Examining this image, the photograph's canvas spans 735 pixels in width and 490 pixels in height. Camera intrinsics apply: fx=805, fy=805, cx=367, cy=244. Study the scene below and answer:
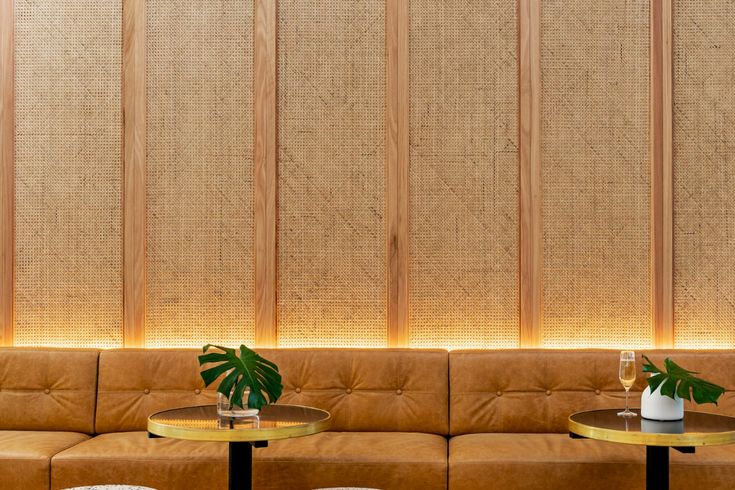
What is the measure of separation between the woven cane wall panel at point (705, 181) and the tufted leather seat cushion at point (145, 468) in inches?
95.0

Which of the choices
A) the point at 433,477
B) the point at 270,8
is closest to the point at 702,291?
the point at 433,477

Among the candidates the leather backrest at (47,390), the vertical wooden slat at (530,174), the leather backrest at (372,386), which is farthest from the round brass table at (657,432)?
the leather backrest at (47,390)

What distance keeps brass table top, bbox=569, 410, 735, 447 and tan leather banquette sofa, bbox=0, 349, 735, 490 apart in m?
0.48

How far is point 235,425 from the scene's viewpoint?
9.24ft

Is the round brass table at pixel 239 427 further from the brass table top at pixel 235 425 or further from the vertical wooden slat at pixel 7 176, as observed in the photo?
the vertical wooden slat at pixel 7 176

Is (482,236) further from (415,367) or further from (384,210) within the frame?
(415,367)

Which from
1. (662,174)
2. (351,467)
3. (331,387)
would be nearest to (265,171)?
(331,387)

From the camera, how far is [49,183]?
426 cm

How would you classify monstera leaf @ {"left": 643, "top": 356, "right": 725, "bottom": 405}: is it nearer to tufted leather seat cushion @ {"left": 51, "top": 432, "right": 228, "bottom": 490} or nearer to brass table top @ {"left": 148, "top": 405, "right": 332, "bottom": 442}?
brass table top @ {"left": 148, "top": 405, "right": 332, "bottom": 442}

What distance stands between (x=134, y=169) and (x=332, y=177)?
3.41 feet

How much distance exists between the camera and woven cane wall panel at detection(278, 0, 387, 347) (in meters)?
4.18

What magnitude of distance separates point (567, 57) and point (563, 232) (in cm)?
91

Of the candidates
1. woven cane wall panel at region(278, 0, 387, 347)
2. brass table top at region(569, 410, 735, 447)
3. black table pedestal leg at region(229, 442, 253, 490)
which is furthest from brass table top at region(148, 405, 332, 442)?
woven cane wall panel at region(278, 0, 387, 347)

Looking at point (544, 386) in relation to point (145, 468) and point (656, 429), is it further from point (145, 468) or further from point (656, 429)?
point (145, 468)
